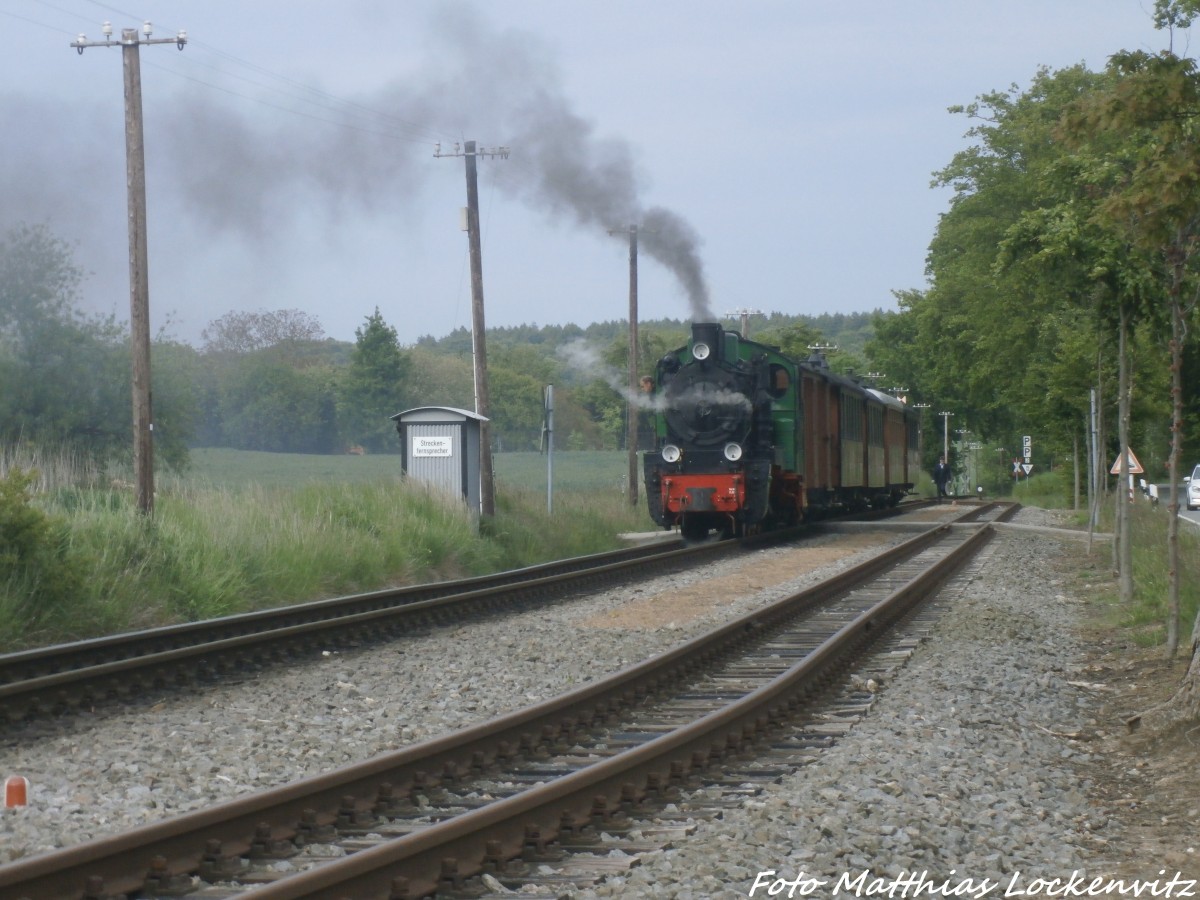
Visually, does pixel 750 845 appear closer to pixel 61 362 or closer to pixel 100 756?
pixel 100 756

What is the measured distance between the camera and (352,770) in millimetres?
6172

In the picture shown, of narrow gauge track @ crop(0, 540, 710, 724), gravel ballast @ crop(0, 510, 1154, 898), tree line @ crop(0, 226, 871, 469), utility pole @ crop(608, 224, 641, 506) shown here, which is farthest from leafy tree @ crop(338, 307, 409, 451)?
gravel ballast @ crop(0, 510, 1154, 898)

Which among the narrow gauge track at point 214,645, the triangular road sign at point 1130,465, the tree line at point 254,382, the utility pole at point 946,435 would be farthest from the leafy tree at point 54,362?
the utility pole at point 946,435

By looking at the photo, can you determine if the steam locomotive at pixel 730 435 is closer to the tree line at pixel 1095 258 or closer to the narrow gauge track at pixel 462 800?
the tree line at pixel 1095 258

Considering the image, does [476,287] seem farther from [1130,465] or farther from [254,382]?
[254,382]

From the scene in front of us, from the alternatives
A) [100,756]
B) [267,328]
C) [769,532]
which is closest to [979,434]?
[267,328]

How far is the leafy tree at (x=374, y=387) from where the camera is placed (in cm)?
5272

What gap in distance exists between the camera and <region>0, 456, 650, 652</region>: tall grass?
1262 centimetres

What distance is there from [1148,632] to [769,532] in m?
14.3

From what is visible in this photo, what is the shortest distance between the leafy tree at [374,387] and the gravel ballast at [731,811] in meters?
39.8

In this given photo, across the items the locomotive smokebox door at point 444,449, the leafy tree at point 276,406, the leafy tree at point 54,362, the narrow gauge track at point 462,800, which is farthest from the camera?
the leafy tree at point 276,406

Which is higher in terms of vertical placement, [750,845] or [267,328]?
[267,328]

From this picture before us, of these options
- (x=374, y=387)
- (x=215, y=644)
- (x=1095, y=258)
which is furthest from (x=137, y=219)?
(x=374, y=387)

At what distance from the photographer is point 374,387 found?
183 feet
